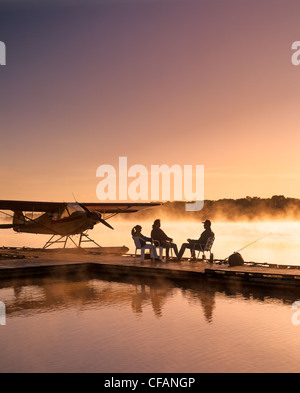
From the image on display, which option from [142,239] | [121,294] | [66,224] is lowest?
[121,294]

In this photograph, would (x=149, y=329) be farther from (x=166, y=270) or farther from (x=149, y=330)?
(x=166, y=270)

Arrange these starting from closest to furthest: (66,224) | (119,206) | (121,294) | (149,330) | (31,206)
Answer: (149,330) < (121,294) < (66,224) < (31,206) < (119,206)

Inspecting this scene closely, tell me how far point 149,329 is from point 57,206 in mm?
14965

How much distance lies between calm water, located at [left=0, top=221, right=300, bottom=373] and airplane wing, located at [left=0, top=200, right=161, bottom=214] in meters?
9.96

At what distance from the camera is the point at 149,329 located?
6.79 metres

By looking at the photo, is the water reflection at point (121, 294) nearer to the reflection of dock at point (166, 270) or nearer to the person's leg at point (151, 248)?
the reflection of dock at point (166, 270)

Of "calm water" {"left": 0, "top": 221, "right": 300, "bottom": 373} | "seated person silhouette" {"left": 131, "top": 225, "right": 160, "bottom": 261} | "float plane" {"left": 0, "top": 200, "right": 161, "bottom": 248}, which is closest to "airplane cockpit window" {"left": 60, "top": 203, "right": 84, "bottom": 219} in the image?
"float plane" {"left": 0, "top": 200, "right": 161, "bottom": 248}

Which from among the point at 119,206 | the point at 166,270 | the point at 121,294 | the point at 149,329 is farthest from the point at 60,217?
the point at 149,329

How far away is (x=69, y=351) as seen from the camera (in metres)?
5.63

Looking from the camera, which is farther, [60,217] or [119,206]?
[119,206]

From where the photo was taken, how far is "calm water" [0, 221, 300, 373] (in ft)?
17.1

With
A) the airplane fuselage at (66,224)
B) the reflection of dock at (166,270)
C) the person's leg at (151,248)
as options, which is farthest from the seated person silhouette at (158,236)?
the airplane fuselage at (66,224)
